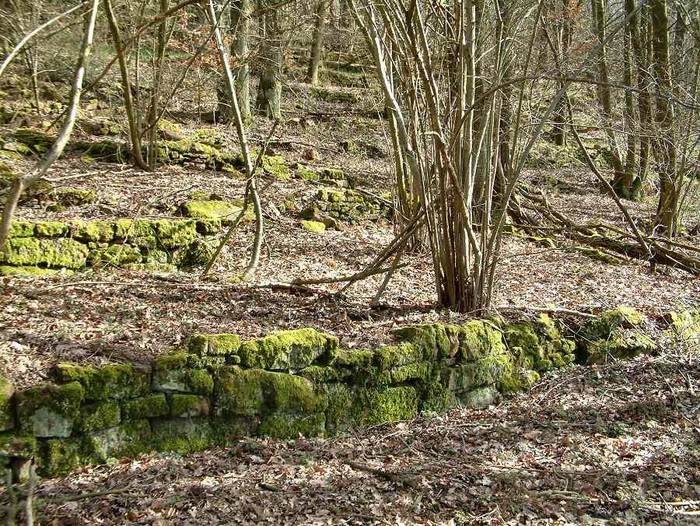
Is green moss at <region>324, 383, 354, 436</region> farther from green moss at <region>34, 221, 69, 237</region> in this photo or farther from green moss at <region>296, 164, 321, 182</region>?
green moss at <region>296, 164, 321, 182</region>

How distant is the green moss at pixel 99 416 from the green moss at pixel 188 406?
13.4 inches

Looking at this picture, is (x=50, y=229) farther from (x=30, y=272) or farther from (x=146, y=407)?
(x=146, y=407)

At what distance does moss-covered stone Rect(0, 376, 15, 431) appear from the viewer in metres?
3.19

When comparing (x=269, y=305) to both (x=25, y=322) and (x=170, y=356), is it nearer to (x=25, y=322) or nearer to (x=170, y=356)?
(x=170, y=356)

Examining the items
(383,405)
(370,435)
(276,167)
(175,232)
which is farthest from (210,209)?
(370,435)

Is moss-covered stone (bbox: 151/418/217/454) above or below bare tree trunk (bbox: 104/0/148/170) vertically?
below

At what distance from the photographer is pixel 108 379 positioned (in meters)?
3.53

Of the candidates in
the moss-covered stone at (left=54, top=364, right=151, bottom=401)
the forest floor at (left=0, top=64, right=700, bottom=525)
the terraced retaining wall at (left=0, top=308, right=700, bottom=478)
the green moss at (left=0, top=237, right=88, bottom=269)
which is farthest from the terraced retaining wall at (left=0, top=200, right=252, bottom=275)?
the terraced retaining wall at (left=0, top=308, right=700, bottom=478)

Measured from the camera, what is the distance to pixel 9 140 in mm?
8844

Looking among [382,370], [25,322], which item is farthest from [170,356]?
[382,370]

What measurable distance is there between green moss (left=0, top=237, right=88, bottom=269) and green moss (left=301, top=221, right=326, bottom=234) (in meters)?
3.53

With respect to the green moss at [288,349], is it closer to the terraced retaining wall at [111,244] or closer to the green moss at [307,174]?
the terraced retaining wall at [111,244]

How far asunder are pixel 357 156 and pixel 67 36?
661 cm

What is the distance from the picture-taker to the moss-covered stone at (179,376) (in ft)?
12.1
